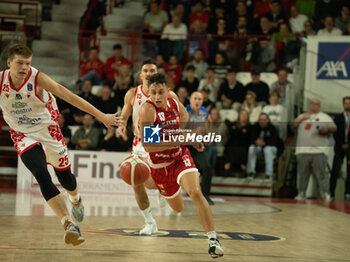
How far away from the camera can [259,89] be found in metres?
13.8

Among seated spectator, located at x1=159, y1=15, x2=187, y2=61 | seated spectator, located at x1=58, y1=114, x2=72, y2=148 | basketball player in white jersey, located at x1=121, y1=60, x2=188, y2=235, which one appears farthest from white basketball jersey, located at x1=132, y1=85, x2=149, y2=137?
seated spectator, located at x1=159, y1=15, x2=187, y2=61

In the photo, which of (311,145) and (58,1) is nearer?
(311,145)

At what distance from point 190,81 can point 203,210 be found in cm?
848

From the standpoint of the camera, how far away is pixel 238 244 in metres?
6.57

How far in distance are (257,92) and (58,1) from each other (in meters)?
7.07

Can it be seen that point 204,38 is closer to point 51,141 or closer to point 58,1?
point 58,1

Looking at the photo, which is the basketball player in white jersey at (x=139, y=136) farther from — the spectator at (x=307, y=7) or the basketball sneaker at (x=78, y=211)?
the spectator at (x=307, y=7)

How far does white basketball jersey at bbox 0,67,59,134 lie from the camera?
5.90 m

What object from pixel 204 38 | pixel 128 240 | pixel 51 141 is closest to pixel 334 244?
pixel 128 240

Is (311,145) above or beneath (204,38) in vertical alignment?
beneath

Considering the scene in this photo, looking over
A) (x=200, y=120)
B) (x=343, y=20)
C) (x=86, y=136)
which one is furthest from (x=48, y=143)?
(x=343, y=20)

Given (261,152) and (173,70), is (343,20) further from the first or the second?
(261,152)

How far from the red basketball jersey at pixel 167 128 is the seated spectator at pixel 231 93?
24.7 ft

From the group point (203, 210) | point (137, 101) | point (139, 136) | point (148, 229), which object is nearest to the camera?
point (203, 210)
